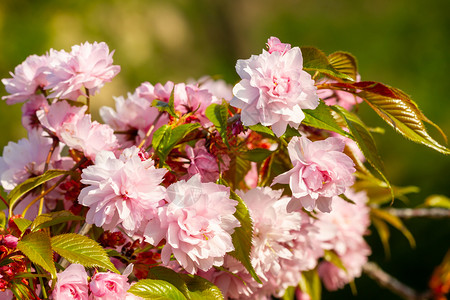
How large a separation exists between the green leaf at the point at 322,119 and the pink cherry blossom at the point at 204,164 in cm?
10

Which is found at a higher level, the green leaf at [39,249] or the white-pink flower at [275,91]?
the white-pink flower at [275,91]

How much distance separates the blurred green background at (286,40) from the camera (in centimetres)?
216

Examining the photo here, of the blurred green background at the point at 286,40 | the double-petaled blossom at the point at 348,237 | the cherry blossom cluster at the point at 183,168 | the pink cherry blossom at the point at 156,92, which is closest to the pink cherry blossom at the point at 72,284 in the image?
the cherry blossom cluster at the point at 183,168

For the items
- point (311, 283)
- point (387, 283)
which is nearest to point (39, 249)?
point (311, 283)

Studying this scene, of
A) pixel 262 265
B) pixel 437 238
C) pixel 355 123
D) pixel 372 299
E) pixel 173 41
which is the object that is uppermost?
pixel 173 41

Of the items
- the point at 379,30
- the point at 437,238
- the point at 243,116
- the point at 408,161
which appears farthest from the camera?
the point at 379,30

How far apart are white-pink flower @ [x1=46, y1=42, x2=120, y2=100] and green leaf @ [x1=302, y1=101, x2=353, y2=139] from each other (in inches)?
8.7

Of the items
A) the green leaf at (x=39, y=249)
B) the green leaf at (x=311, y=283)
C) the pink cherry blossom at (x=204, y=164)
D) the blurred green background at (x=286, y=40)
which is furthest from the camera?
Result: the blurred green background at (x=286, y=40)

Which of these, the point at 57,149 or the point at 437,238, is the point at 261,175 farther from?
the point at 437,238

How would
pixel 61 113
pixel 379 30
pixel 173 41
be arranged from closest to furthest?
pixel 61 113 → pixel 173 41 → pixel 379 30

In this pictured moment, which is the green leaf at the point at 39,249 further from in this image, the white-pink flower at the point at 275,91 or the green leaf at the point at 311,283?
the green leaf at the point at 311,283

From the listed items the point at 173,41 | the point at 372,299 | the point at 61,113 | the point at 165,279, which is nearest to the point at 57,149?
the point at 61,113

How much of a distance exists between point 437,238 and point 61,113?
1.58 metres

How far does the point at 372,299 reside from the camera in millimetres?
1867
